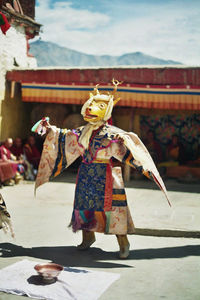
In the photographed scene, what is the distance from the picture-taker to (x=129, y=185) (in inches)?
453

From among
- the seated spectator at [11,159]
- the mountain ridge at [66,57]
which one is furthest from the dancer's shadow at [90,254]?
the mountain ridge at [66,57]

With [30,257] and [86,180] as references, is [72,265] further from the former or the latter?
[86,180]

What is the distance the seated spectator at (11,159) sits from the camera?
11328 mm

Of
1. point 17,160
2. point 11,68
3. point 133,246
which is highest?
point 11,68

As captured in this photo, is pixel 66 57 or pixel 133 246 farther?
pixel 66 57

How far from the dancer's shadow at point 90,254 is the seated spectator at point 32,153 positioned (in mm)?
6370

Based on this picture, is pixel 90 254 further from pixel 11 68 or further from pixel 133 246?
pixel 11 68

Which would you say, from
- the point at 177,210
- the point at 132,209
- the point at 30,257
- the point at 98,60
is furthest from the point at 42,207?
the point at 98,60

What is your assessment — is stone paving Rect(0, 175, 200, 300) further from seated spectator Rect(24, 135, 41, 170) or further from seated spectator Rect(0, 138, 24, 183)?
seated spectator Rect(24, 135, 41, 170)

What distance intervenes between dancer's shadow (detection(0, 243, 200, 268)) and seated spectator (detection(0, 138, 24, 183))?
5.42m

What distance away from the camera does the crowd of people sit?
1108 centimetres

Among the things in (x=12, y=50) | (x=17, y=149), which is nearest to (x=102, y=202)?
Result: (x=17, y=149)

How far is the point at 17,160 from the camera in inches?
474

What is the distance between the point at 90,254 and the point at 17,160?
6.69 meters
